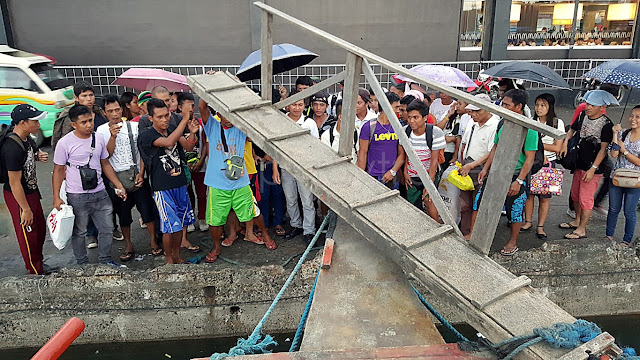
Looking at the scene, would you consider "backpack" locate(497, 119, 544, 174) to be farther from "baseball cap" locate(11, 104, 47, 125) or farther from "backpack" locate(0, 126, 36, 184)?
"backpack" locate(0, 126, 36, 184)

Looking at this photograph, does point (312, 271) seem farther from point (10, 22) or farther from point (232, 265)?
point (10, 22)

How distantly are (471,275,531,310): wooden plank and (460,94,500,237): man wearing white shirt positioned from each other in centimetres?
260

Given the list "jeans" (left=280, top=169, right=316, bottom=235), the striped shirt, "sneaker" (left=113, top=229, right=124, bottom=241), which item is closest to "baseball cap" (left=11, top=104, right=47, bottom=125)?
"sneaker" (left=113, top=229, right=124, bottom=241)

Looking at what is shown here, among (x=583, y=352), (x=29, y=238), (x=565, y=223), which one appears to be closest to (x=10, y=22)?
(x=29, y=238)

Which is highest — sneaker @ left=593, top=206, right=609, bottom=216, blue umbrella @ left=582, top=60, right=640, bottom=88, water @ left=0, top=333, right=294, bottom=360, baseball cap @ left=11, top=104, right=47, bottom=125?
blue umbrella @ left=582, top=60, right=640, bottom=88

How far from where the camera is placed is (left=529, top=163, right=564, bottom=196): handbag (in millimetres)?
5172

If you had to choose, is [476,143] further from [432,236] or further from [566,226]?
[432,236]

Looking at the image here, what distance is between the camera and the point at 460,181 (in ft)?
15.8

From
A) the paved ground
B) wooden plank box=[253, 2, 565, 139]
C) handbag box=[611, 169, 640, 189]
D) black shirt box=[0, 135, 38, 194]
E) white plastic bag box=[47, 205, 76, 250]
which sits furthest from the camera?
the paved ground

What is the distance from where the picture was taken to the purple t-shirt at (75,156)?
4.45 meters

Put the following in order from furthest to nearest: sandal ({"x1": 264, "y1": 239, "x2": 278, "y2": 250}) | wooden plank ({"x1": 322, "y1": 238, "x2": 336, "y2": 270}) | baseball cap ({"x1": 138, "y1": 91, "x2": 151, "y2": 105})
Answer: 1. baseball cap ({"x1": 138, "y1": 91, "x2": 151, "y2": 105})
2. sandal ({"x1": 264, "y1": 239, "x2": 278, "y2": 250})
3. wooden plank ({"x1": 322, "y1": 238, "x2": 336, "y2": 270})

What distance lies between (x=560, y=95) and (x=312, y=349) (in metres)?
11.9

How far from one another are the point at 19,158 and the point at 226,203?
6.16 feet

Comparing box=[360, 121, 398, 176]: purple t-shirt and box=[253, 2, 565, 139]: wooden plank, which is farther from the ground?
box=[253, 2, 565, 139]: wooden plank
